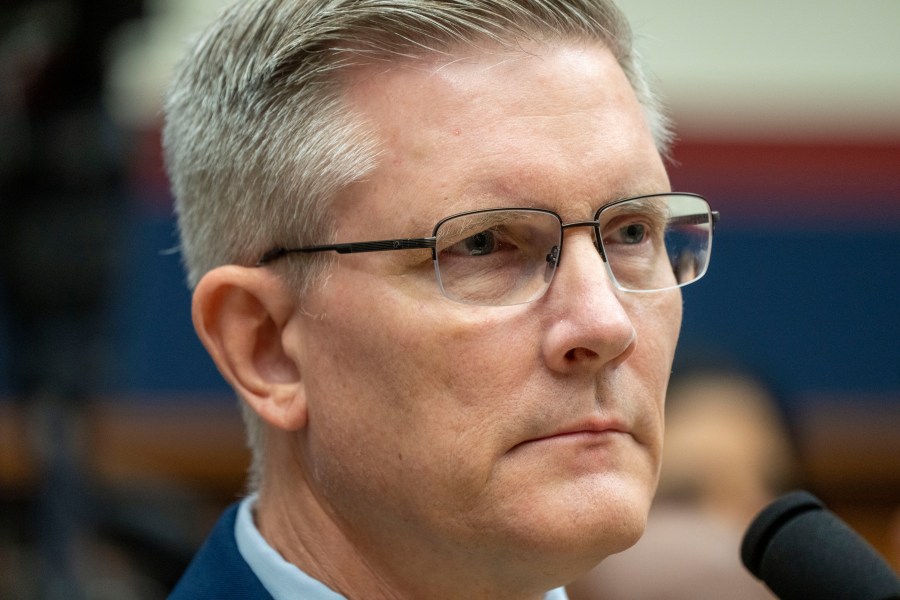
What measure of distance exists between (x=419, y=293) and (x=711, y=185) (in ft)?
12.8

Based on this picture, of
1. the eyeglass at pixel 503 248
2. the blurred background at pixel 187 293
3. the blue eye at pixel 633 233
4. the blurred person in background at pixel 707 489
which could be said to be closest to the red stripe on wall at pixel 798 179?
the blurred background at pixel 187 293

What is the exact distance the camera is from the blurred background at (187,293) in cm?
309

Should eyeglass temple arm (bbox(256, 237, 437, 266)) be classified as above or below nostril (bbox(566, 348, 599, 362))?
above

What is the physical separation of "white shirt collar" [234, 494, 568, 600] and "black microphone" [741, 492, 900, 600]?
0.53 meters

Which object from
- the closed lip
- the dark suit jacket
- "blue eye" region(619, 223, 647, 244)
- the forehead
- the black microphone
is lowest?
the dark suit jacket

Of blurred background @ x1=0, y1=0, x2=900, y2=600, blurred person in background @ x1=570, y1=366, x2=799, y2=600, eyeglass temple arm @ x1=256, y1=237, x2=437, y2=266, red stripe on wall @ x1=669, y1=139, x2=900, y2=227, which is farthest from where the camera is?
red stripe on wall @ x1=669, y1=139, x2=900, y2=227

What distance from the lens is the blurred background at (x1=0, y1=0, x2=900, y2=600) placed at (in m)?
3.09

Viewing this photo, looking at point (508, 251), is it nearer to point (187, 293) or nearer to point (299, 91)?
point (299, 91)

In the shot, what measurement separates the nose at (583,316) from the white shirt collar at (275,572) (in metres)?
0.43

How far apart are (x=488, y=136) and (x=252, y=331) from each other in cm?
42

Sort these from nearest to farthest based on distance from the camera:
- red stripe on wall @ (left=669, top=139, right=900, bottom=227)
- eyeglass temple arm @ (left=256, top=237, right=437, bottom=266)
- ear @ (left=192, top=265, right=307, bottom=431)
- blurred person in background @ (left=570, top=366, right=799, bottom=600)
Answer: eyeglass temple arm @ (left=256, top=237, right=437, bottom=266)
ear @ (left=192, top=265, right=307, bottom=431)
blurred person in background @ (left=570, top=366, right=799, bottom=600)
red stripe on wall @ (left=669, top=139, right=900, bottom=227)

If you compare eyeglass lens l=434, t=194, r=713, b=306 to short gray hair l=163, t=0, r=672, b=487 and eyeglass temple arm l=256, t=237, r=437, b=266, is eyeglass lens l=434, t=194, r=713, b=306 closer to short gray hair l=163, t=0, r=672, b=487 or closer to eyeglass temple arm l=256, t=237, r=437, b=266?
eyeglass temple arm l=256, t=237, r=437, b=266

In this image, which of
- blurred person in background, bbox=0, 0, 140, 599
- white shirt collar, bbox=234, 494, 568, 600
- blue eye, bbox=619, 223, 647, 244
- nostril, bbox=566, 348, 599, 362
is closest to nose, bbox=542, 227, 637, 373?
nostril, bbox=566, 348, 599, 362

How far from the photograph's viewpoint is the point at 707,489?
9.33ft
